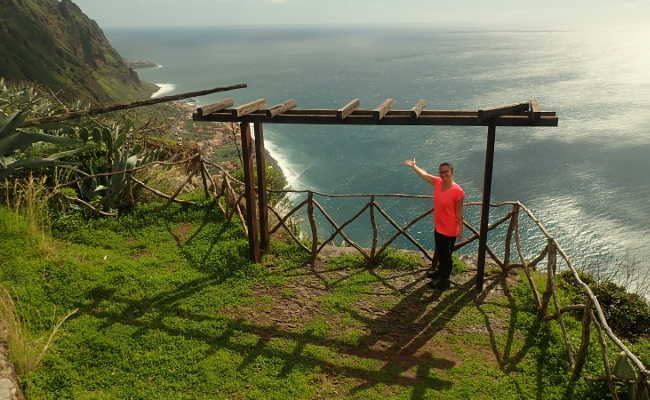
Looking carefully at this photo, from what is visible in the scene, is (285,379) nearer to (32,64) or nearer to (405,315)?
(405,315)

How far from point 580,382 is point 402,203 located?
19.2 m

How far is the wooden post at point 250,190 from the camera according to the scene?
20.1 ft

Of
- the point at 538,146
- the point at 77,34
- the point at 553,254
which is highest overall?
the point at 77,34

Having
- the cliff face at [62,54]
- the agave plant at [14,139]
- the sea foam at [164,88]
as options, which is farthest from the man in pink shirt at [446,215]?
the sea foam at [164,88]

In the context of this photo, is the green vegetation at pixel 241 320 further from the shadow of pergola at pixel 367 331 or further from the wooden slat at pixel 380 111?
the wooden slat at pixel 380 111

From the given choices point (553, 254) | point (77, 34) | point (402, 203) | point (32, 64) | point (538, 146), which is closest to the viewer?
point (553, 254)

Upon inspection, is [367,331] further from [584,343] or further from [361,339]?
[584,343]

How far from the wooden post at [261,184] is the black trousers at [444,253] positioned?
238cm

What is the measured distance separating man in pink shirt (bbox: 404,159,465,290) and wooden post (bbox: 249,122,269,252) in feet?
6.39

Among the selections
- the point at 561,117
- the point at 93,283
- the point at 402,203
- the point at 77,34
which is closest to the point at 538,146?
the point at 561,117

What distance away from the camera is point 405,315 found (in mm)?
5582

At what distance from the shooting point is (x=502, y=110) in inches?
198

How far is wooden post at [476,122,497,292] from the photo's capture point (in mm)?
5366

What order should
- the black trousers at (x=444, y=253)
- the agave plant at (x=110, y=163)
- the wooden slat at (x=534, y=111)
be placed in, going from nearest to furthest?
1. the wooden slat at (x=534, y=111)
2. the black trousers at (x=444, y=253)
3. the agave plant at (x=110, y=163)
